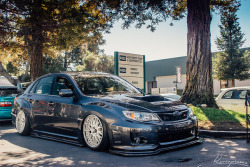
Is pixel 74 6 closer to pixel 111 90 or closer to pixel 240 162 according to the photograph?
pixel 111 90

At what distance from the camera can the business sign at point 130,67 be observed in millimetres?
14148

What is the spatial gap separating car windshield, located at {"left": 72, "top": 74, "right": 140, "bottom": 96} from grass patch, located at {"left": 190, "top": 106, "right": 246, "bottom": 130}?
2.36m

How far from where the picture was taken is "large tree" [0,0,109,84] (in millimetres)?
14016

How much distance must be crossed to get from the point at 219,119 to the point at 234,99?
340 cm

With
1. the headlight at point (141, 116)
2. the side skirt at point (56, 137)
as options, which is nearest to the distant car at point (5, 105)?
the side skirt at point (56, 137)

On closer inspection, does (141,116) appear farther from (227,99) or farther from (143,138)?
(227,99)

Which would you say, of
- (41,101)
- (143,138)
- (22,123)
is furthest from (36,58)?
(143,138)

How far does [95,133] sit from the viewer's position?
16.8 feet

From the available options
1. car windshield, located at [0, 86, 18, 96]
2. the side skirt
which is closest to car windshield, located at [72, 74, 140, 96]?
the side skirt

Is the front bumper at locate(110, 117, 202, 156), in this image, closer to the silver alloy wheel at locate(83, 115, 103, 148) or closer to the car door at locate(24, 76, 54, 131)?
the silver alloy wheel at locate(83, 115, 103, 148)

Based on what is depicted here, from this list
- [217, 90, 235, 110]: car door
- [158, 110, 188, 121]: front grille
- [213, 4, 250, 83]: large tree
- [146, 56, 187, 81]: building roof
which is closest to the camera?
[158, 110, 188, 121]: front grille

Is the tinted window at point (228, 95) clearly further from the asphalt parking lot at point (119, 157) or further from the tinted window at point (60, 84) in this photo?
the tinted window at point (60, 84)

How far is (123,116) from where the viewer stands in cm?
473

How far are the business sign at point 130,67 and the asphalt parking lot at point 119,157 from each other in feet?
28.0
